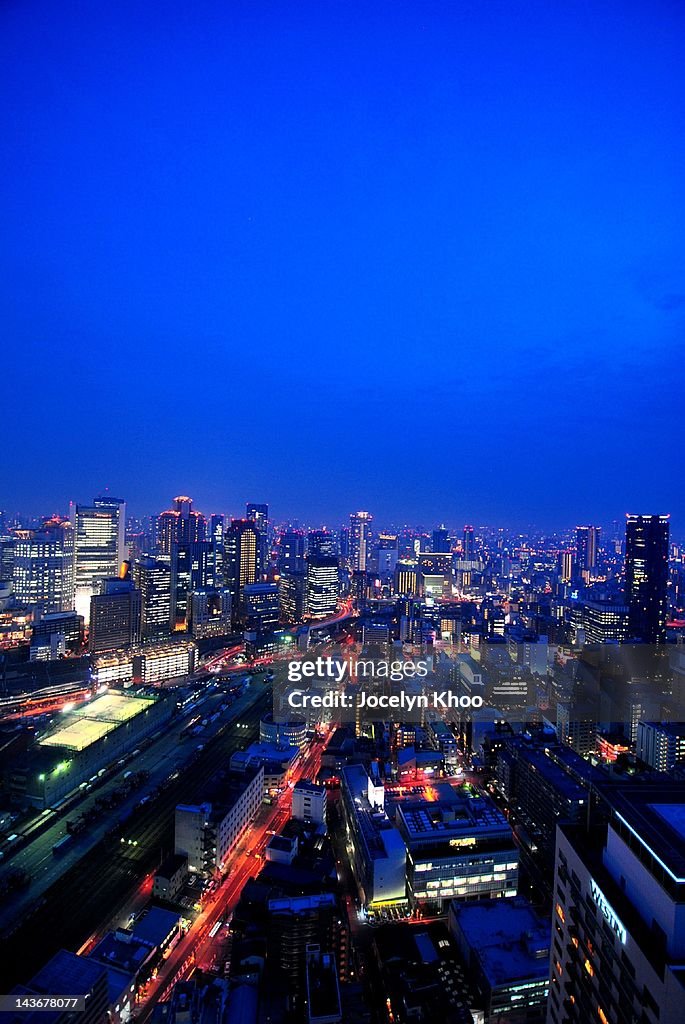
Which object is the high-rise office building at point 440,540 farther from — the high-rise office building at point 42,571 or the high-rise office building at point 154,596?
the high-rise office building at point 42,571

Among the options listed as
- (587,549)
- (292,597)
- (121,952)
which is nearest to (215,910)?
(121,952)

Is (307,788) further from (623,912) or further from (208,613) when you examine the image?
(208,613)

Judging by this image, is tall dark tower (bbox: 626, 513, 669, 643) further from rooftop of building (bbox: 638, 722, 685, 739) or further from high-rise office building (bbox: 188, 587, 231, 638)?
high-rise office building (bbox: 188, 587, 231, 638)

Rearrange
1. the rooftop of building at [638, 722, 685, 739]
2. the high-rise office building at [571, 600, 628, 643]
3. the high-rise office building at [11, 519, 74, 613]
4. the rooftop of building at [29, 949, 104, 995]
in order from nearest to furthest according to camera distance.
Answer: the rooftop of building at [29, 949, 104, 995]
the rooftop of building at [638, 722, 685, 739]
the high-rise office building at [571, 600, 628, 643]
the high-rise office building at [11, 519, 74, 613]

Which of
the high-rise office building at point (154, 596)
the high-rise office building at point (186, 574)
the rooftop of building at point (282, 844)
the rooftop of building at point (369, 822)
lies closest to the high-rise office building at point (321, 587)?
the high-rise office building at point (186, 574)

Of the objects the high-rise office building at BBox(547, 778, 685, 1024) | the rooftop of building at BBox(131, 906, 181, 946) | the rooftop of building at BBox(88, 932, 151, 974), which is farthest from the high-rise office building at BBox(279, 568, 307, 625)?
the high-rise office building at BBox(547, 778, 685, 1024)

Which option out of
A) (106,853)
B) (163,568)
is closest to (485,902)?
(106,853)
